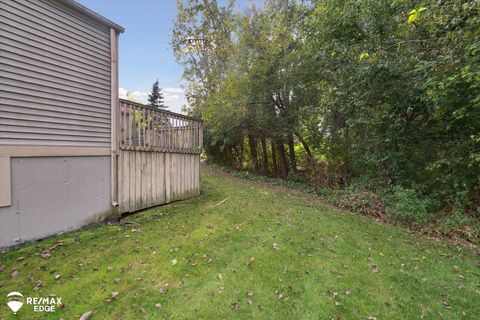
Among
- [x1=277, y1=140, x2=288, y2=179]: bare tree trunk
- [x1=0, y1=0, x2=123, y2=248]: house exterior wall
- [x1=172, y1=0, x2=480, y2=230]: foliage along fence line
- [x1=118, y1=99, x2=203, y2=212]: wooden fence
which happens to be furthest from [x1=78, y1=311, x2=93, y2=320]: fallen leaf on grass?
[x1=277, y1=140, x2=288, y2=179]: bare tree trunk

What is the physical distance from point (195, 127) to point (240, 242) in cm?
369

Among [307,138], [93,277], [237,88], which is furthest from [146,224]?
[307,138]

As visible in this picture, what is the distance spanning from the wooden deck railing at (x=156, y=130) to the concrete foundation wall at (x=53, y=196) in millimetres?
704

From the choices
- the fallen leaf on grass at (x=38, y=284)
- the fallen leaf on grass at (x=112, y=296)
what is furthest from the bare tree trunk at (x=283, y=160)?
the fallen leaf on grass at (x=38, y=284)

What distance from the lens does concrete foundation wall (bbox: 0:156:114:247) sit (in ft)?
10.5

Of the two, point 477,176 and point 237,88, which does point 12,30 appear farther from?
point 477,176

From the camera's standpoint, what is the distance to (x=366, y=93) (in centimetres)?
570

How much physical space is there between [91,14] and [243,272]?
15.2 ft

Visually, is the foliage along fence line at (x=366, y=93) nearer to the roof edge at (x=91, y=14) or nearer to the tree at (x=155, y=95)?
the roof edge at (x=91, y=14)

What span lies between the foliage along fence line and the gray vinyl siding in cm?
421

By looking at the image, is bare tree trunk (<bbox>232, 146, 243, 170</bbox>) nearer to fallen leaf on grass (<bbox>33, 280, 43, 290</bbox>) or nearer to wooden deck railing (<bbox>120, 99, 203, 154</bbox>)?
wooden deck railing (<bbox>120, 99, 203, 154</bbox>)

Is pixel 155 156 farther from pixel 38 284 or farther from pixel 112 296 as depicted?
pixel 112 296

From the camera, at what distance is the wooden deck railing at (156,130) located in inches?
184

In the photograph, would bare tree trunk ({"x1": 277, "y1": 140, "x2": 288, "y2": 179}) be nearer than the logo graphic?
No
